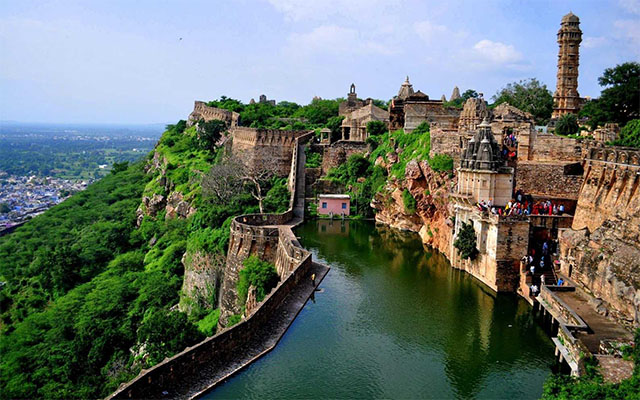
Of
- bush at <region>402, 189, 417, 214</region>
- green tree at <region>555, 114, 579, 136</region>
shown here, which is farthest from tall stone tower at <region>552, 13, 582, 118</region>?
bush at <region>402, 189, 417, 214</region>

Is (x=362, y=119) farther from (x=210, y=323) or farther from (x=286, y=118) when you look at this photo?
(x=210, y=323)

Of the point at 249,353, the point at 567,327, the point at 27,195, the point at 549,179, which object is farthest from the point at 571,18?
the point at 27,195

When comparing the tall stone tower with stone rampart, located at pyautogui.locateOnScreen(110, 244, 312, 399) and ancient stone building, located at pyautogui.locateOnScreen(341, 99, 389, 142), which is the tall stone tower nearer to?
ancient stone building, located at pyautogui.locateOnScreen(341, 99, 389, 142)

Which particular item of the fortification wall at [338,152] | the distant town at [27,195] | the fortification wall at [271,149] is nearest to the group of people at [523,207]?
the fortification wall at [338,152]

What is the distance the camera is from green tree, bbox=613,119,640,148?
1102 inches

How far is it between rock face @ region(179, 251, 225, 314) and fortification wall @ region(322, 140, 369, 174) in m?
15.7

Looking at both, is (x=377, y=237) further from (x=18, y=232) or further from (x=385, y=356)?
(x=18, y=232)

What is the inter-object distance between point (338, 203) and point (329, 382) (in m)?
23.7

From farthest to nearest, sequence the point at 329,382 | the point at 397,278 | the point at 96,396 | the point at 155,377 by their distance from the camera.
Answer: the point at 397,278
the point at 96,396
the point at 329,382
the point at 155,377

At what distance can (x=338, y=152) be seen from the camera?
1732 inches

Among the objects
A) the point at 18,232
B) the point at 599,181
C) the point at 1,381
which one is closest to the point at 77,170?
the point at 18,232

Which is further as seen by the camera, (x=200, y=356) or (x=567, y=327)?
(x=567, y=327)

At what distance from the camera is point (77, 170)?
122 meters

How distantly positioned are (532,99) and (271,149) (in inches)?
1026
